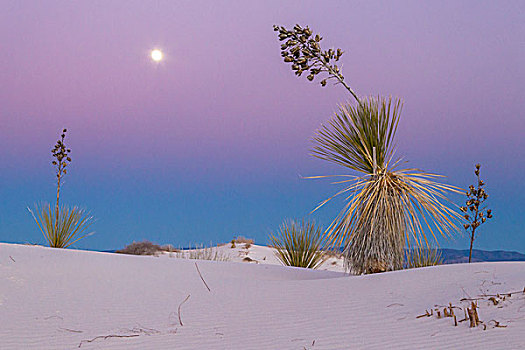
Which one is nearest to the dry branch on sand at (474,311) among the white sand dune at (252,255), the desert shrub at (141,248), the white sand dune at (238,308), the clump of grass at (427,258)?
the white sand dune at (238,308)

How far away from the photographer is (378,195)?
19.9 feet

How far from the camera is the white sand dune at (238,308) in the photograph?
301cm

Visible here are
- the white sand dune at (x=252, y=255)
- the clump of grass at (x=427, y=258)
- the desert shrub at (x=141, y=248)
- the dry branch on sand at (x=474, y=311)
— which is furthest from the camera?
the desert shrub at (x=141, y=248)

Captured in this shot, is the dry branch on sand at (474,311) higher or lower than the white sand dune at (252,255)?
lower

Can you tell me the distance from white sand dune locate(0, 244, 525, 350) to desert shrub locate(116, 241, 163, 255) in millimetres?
8983

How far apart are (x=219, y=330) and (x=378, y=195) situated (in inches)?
133

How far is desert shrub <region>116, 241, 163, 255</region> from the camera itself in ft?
48.5

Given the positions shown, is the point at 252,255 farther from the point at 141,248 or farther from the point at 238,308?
the point at 238,308

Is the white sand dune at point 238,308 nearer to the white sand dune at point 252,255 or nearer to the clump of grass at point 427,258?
the clump of grass at point 427,258

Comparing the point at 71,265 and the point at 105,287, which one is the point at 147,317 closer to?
the point at 105,287

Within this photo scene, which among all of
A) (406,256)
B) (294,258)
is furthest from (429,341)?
(294,258)

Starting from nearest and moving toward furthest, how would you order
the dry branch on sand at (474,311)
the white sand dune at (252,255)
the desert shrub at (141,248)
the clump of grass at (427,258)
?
the dry branch on sand at (474,311) → the clump of grass at (427,258) → the white sand dune at (252,255) → the desert shrub at (141,248)

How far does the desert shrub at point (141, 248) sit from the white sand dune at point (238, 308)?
8.98m

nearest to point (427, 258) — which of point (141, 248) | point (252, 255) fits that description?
point (252, 255)
